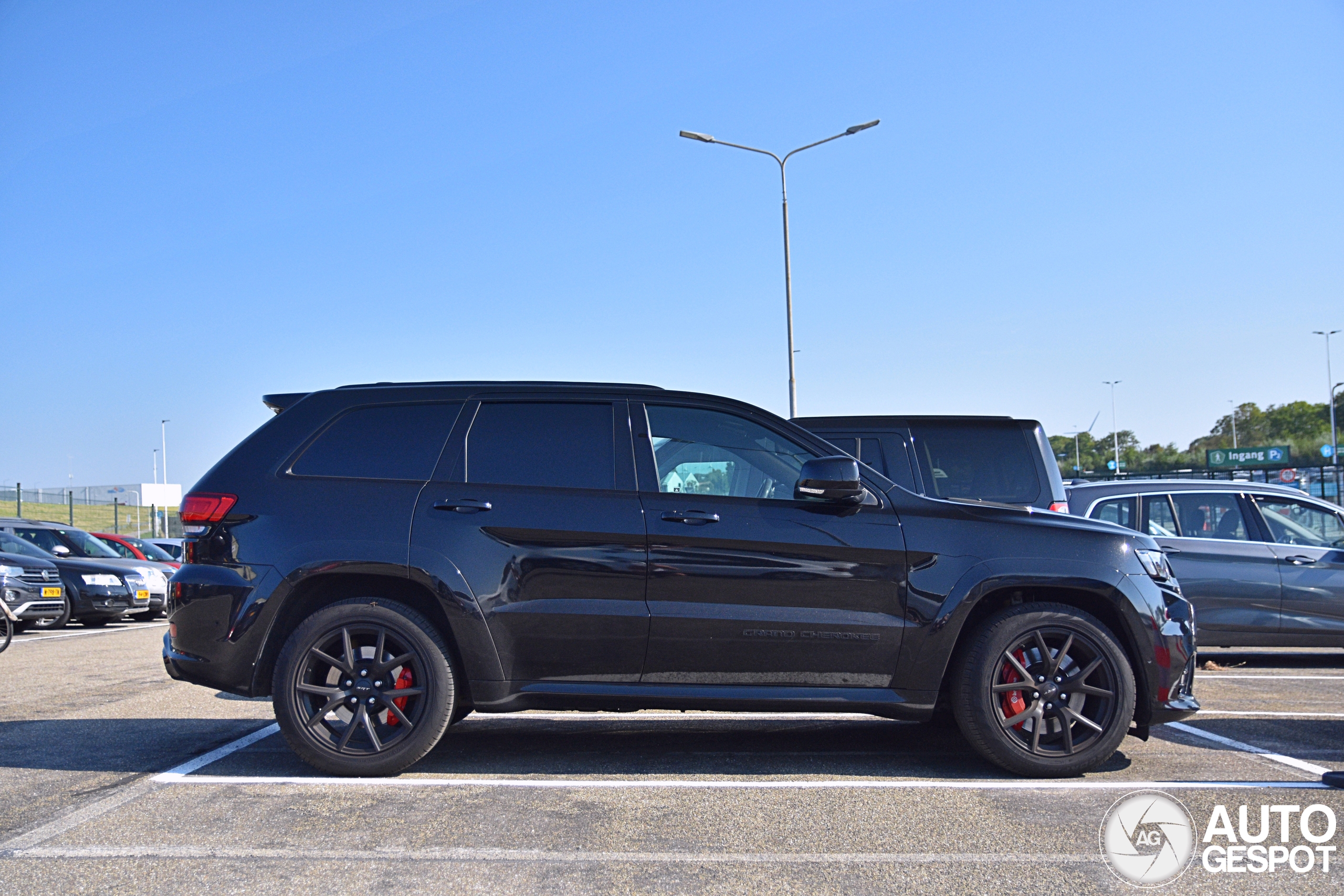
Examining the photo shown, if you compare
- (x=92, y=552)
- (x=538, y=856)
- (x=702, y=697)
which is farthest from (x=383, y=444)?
(x=92, y=552)

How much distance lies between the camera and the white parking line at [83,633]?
13109 mm

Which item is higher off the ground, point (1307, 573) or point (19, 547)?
point (19, 547)

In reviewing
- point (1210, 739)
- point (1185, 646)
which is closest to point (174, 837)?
point (1185, 646)

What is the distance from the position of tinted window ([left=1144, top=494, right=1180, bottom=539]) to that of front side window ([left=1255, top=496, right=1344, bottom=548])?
0.79m

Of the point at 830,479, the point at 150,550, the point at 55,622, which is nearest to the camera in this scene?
the point at 830,479

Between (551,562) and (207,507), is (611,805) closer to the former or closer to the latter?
(551,562)

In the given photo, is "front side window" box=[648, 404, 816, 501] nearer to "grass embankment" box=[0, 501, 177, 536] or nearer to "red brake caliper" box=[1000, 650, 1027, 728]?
"red brake caliper" box=[1000, 650, 1027, 728]

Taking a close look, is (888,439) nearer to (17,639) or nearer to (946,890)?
(946,890)

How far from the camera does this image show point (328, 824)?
4.19 meters

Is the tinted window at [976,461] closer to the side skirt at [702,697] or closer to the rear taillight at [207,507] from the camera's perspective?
the side skirt at [702,697]

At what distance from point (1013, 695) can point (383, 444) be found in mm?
3184

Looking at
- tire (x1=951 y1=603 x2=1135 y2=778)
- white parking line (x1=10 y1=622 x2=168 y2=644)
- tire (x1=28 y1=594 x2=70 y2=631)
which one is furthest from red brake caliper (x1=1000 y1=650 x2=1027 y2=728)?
tire (x1=28 y1=594 x2=70 y2=631)

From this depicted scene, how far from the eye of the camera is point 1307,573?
9.18 metres

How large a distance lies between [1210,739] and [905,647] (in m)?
2.10
